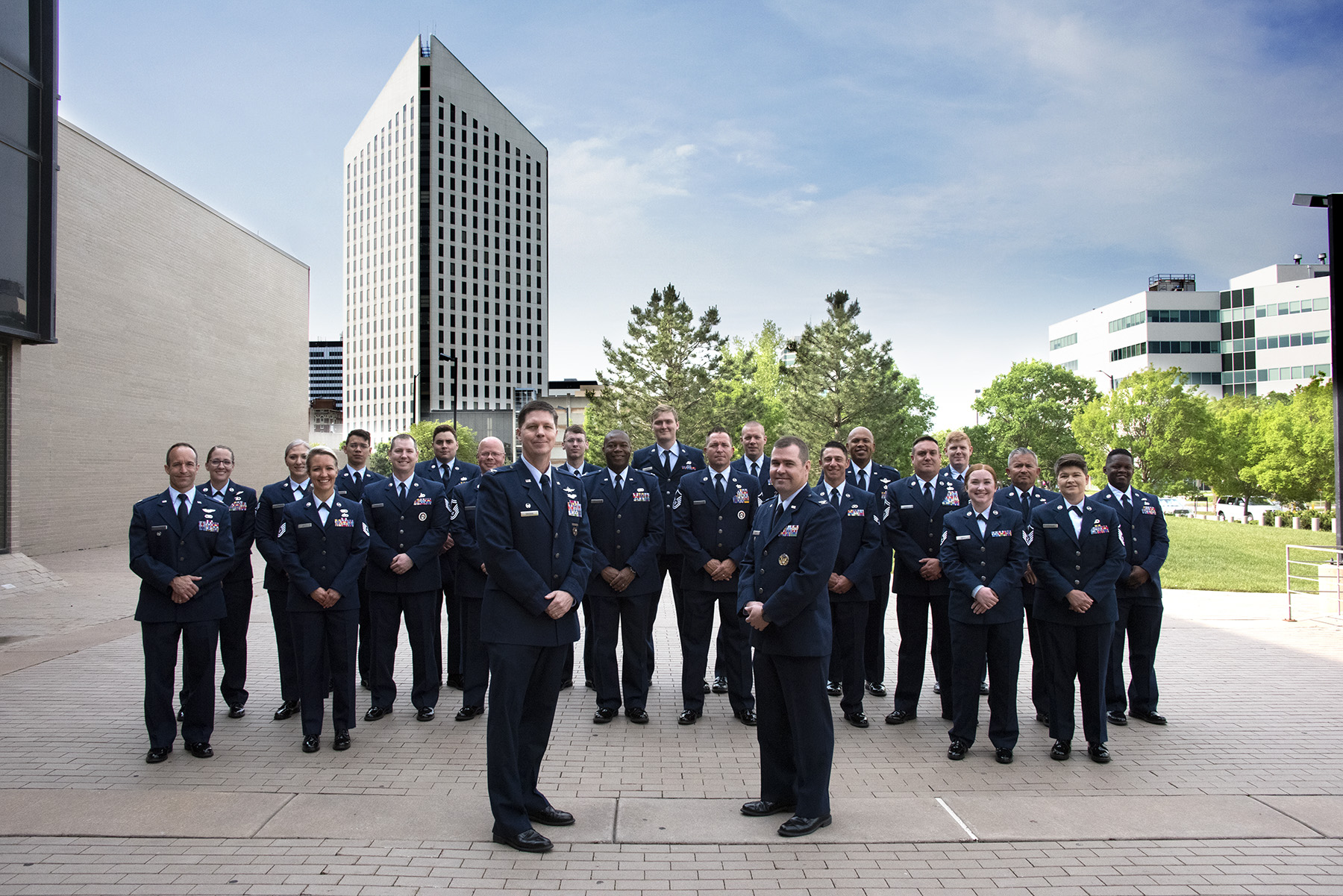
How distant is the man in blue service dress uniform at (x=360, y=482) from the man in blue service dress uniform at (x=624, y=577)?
6.28ft

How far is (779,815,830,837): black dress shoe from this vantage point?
4379mm

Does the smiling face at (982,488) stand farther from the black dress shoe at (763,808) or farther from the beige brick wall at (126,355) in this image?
the beige brick wall at (126,355)

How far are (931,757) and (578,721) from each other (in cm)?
264

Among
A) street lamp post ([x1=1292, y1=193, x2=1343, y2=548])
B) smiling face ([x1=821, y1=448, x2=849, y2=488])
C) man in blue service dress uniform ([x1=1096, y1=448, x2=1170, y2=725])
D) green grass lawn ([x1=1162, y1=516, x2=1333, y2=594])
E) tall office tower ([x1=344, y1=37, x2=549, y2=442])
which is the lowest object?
green grass lawn ([x1=1162, y1=516, x2=1333, y2=594])

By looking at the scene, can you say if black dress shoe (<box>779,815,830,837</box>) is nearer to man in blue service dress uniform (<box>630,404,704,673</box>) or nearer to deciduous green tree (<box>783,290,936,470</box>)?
man in blue service dress uniform (<box>630,404,704,673</box>)

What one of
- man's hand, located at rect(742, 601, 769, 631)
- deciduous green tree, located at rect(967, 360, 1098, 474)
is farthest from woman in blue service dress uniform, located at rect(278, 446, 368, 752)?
deciduous green tree, located at rect(967, 360, 1098, 474)

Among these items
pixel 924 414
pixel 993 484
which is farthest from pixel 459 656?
pixel 924 414

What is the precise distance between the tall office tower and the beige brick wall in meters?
79.0

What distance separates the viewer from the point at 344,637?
19.7ft

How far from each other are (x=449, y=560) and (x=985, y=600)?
4.52 metres

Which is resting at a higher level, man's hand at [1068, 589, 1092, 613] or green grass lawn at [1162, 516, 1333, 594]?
man's hand at [1068, 589, 1092, 613]

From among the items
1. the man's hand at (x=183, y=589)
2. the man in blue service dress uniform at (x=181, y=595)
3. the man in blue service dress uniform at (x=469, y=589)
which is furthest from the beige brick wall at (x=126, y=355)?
the man in blue service dress uniform at (x=469, y=589)

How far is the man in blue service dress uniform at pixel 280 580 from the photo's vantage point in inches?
255

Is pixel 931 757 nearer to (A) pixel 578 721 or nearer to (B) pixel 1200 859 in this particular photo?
(B) pixel 1200 859
